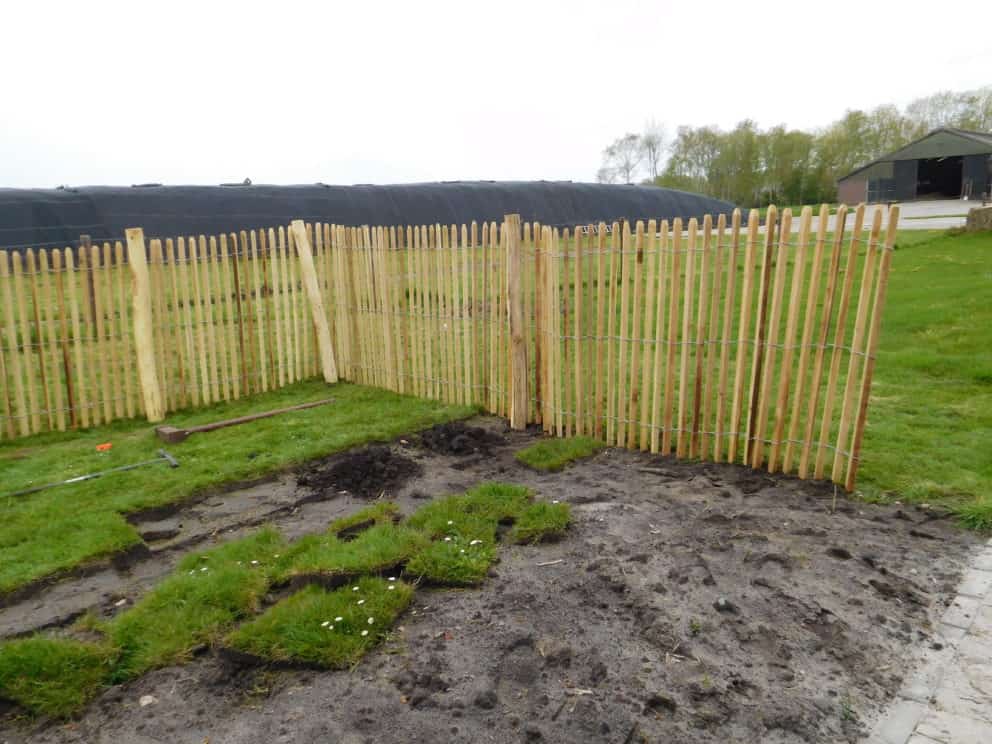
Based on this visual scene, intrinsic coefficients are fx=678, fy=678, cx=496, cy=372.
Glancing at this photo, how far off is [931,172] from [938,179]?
2.24 ft

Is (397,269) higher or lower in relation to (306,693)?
higher

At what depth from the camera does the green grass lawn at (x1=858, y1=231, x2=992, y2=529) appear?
16.4 feet

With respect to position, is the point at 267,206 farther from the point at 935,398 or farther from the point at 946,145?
the point at 946,145

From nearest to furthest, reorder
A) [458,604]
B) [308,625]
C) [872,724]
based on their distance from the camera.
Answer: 1. [872,724]
2. [308,625]
3. [458,604]

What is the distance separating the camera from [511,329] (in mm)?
6992

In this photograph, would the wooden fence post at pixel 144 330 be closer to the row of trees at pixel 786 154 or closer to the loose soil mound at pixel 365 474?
the loose soil mound at pixel 365 474

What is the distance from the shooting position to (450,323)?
781 centimetres

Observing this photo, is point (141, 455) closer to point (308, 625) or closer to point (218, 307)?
point (218, 307)

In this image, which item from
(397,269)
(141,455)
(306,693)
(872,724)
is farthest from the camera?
(397,269)

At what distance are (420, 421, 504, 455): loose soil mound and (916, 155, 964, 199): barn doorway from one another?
164ft

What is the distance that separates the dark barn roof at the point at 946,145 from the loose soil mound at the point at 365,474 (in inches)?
1905

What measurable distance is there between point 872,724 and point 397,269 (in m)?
6.74

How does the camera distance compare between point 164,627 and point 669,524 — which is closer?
point 164,627

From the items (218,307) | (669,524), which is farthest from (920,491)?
(218,307)
